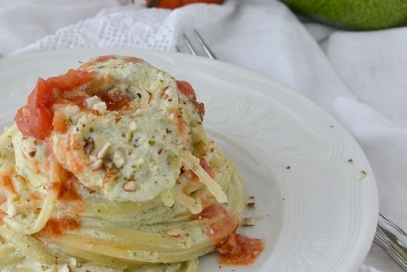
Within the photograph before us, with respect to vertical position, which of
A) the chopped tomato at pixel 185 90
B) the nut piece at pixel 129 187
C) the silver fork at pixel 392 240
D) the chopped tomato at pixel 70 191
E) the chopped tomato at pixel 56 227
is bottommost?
the silver fork at pixel 392 240

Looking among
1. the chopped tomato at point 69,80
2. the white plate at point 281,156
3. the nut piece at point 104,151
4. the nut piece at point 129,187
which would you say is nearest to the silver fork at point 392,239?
the white plate at point 281,156

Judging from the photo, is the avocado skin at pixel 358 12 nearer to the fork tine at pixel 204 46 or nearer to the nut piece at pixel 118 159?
the fork tine at pixel 204 46

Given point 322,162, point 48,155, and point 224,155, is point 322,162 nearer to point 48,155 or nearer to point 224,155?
point 224,155

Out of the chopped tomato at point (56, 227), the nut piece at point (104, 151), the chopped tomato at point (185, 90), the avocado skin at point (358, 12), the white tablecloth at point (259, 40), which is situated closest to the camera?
the nut piece at point (104, 151)

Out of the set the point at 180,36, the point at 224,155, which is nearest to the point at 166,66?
the point at 180,36

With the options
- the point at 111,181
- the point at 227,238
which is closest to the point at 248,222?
the point at 227,238

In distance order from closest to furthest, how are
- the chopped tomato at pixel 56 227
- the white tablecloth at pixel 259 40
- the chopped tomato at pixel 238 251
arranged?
1. the chopped tomato at pixel 56 227
2. the chopped tomato at pixel 238 251
3. the white tablecloth at pixel 259 40
